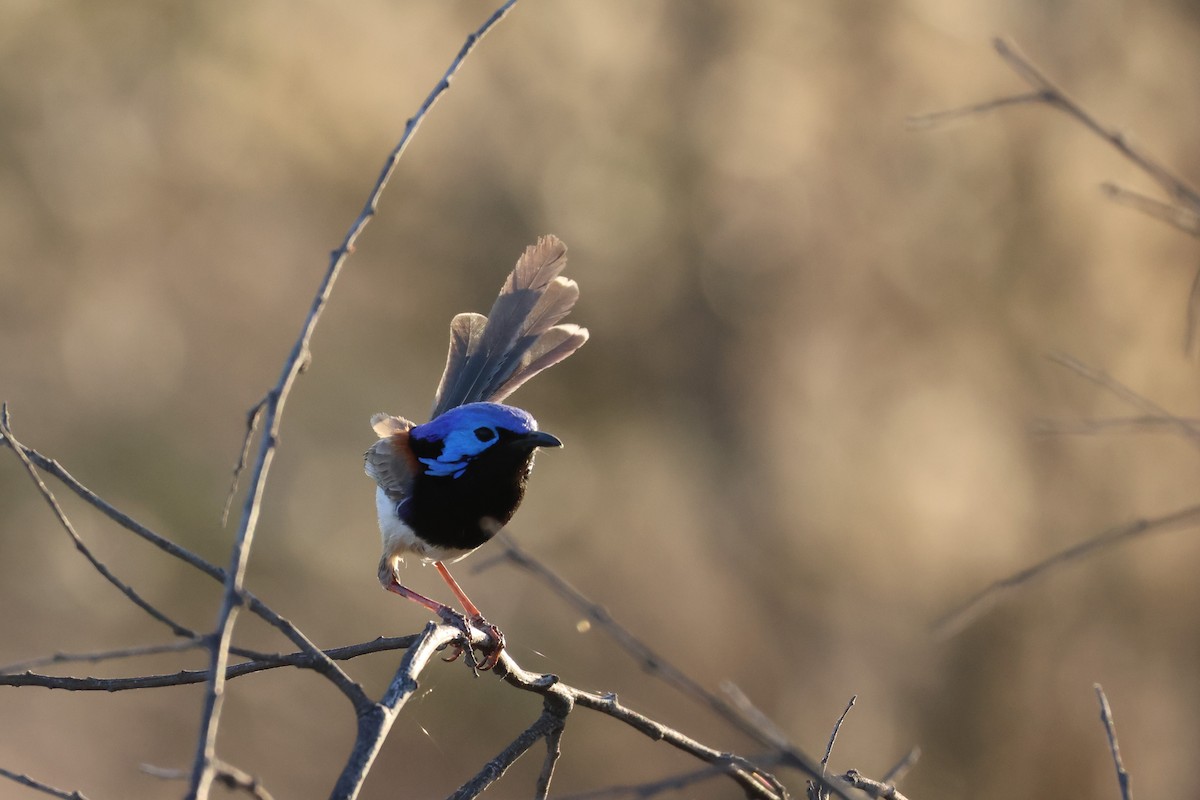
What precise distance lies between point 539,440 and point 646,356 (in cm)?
705

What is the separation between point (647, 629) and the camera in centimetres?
1008

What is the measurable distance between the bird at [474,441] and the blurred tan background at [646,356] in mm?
4284

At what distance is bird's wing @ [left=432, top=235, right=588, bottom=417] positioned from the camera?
4.65 meters

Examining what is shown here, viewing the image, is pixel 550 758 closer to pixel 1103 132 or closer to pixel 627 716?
pixel 627 716

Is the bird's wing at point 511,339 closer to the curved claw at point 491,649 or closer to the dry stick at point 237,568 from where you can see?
the curved claw at point 491,649

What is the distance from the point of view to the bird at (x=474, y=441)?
13.8ft

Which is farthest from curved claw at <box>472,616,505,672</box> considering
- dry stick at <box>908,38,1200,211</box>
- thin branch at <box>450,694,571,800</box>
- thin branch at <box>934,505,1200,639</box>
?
dry stick at <box>908,38,1200,211</box>

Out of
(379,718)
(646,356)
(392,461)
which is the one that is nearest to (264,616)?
(379,718)

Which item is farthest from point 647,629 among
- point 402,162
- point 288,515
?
point 402,162

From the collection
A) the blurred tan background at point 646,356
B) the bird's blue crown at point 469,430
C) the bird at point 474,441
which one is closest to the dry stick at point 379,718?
the bird at point 474,441

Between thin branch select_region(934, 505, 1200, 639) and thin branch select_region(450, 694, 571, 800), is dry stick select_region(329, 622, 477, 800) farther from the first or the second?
thin branch select_region(934, 505, 1200, 639)

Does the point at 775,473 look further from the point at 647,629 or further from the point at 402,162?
the point at 402,162

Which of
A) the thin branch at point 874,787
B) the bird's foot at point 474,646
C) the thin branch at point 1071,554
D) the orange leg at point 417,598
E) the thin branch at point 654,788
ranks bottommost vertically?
the thin branch at point 654,788

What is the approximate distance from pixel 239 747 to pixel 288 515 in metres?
1.68
